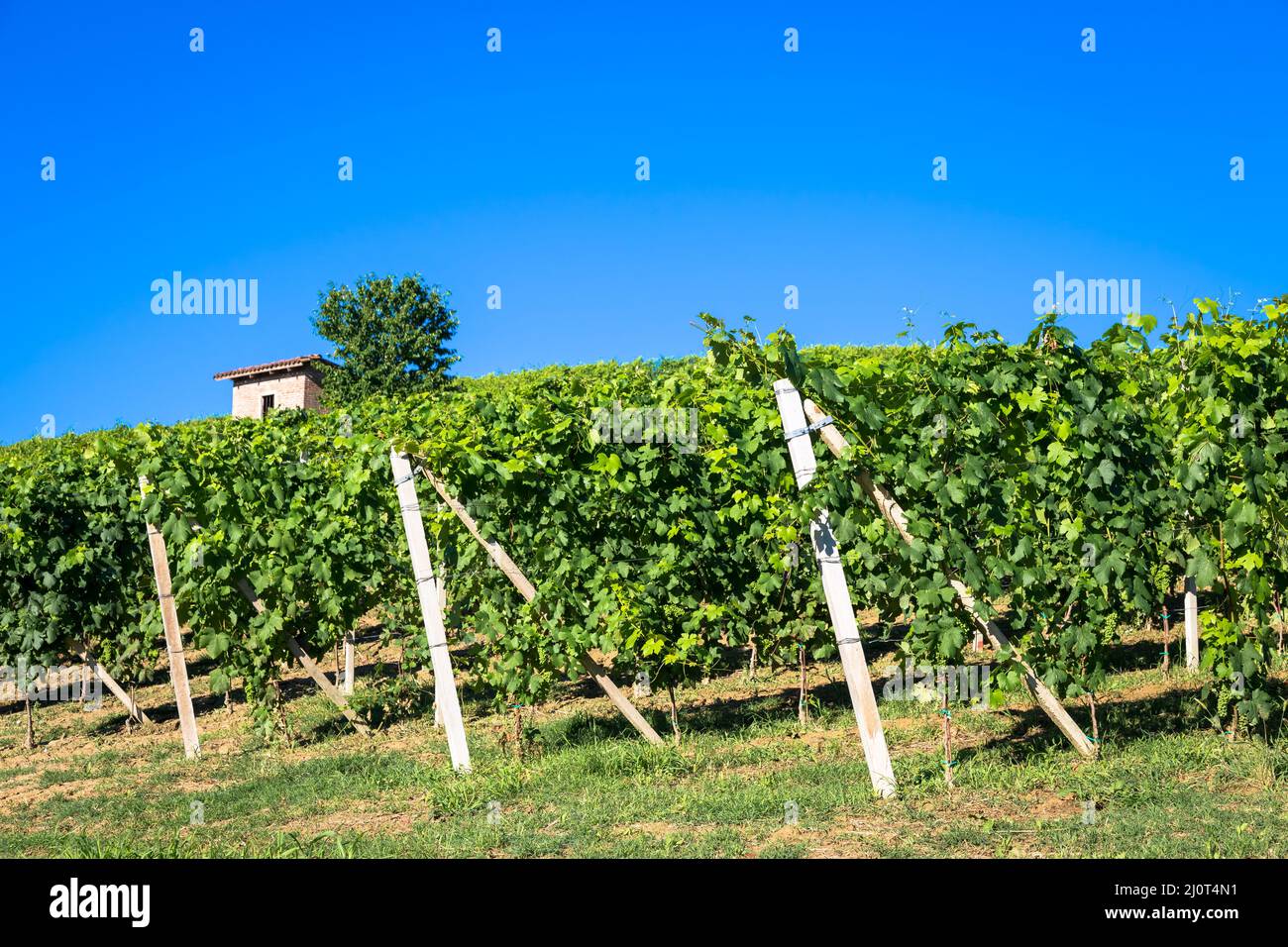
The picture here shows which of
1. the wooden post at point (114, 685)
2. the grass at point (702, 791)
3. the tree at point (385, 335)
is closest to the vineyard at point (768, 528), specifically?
the grass at point (702, 791)

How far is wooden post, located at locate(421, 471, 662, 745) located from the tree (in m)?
33.9

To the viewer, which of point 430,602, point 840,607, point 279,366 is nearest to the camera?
point 840,607

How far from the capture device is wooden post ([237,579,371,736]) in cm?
865

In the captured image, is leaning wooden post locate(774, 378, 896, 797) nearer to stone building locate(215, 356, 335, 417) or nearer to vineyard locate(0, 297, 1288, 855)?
vineyard locate(0, 297, 1288, 855)

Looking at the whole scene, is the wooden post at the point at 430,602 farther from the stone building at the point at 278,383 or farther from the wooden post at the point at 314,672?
the stone building at the point at 278,383

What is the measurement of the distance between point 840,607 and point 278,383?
133 feet

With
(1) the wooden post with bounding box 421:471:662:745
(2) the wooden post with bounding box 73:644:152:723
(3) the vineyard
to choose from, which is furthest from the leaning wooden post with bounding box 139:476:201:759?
(1) the wooden post with bounding box 421:471:662:745

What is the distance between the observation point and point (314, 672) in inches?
341

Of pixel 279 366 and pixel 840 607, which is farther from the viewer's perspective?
pixel 279 366

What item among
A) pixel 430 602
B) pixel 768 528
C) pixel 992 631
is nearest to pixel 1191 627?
pixel 992 631

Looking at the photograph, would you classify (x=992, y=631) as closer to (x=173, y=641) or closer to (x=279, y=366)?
(x=173, y=641)

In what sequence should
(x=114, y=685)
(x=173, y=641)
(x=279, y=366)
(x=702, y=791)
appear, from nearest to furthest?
(x=702, y=791)
(x=173, y=641)
(x=114, y=685)
(x=279, y=366)

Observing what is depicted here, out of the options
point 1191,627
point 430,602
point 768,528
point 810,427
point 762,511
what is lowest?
point 1191,627

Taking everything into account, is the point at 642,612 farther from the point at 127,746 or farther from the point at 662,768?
the point at 127,746
